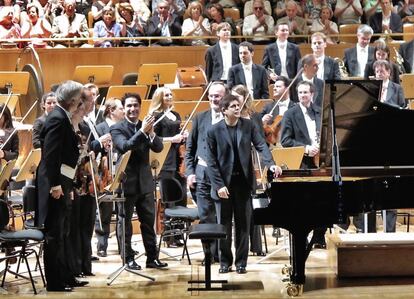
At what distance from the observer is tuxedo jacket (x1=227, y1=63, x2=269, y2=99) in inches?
413

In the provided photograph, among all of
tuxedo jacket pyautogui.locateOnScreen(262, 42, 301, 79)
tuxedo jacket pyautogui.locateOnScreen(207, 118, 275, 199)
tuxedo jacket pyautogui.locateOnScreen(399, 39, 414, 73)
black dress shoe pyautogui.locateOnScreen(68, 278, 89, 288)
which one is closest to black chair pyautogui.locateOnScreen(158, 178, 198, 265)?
tuxedo jacket pyautogui.locateOnScreen(207, 118, 275, 199)

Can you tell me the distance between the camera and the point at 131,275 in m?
7.67

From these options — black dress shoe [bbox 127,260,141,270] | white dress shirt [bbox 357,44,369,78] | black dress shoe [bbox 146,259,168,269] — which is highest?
white dress shirt [bbox 357,44,369,78]

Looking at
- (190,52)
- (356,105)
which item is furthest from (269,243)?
(190,52)

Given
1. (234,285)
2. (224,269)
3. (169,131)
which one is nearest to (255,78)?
(169,131)

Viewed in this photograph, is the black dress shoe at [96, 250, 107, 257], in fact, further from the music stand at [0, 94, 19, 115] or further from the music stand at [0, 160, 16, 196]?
the music stand at [0, 94, 19, 115]

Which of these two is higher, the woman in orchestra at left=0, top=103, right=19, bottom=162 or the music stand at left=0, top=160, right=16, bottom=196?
the woman in orchestra at left=0, top=103, right=19, bottom=162

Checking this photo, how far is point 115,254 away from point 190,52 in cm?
445

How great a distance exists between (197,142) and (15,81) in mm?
3432

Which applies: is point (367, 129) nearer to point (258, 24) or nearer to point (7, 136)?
point (7, 136)

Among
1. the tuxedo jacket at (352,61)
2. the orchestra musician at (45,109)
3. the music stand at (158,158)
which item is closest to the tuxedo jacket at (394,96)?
the tuxedo jacket at (352,61)

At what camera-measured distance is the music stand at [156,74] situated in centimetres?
1117

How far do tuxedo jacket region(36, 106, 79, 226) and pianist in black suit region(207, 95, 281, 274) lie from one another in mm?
1261

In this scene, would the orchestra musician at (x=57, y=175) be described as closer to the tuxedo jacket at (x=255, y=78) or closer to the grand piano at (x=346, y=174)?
the grand piano at (x=346, y=174)
